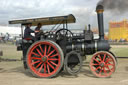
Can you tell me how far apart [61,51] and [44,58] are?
0.57m

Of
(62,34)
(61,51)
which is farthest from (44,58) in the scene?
(62,34)

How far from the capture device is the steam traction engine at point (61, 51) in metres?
4.68

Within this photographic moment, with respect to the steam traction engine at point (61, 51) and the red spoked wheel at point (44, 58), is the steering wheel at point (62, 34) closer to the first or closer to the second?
the steam traction engine at point (61, 51)

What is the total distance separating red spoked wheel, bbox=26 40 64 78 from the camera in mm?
4696

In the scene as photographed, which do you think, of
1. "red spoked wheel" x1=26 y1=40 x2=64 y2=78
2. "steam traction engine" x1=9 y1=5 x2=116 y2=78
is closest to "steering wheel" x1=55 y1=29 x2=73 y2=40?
"steam traction engine" x1=9 y1=5 x2=116 y2=78

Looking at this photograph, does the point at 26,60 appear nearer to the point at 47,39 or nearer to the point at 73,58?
the point at 47,39

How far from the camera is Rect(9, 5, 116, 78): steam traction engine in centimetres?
468

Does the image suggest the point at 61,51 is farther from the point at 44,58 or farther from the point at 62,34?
the point at 62,34

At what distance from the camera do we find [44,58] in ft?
15.6

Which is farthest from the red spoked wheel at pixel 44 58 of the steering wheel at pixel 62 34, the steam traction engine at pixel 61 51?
the steering wheel at pixel 62 34

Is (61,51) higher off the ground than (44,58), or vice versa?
(61,51)

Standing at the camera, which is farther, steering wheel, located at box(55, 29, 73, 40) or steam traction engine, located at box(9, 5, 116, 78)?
steering wheel, located at box(55, 29, 73, 40)

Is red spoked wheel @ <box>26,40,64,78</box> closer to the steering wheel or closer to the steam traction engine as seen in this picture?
the steam traction engine

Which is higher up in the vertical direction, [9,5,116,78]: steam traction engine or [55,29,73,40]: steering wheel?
[55,29,73,40]: steering wheel
